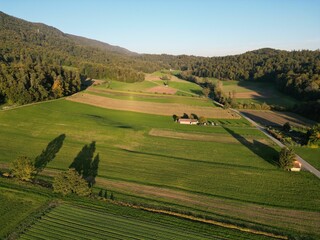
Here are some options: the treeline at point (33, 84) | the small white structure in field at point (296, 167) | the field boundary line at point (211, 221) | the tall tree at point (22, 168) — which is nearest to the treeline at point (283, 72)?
the small white structure in field at point (296, 167)

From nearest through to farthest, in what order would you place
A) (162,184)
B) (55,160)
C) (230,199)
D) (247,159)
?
(230,199) → (162,184) → (55,160) → (247,159)

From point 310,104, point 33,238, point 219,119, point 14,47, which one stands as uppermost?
point 14,47

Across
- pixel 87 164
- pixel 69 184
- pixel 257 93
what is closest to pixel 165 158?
pixel 87 164

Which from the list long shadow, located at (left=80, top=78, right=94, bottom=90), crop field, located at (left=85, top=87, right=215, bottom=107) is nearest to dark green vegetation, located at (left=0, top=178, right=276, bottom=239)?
crop field, located at (left=85, top=87, right=215, bottom=107)

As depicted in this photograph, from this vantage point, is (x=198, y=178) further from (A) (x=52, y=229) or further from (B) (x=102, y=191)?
(A) (x=52, y=229)

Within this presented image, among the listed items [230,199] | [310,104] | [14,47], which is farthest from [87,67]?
[230,199]

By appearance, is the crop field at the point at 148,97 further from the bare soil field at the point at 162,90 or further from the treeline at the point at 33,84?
the bare soil field at the point at 162,90

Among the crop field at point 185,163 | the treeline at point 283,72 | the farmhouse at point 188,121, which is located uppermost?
the treeline at point 283,72
